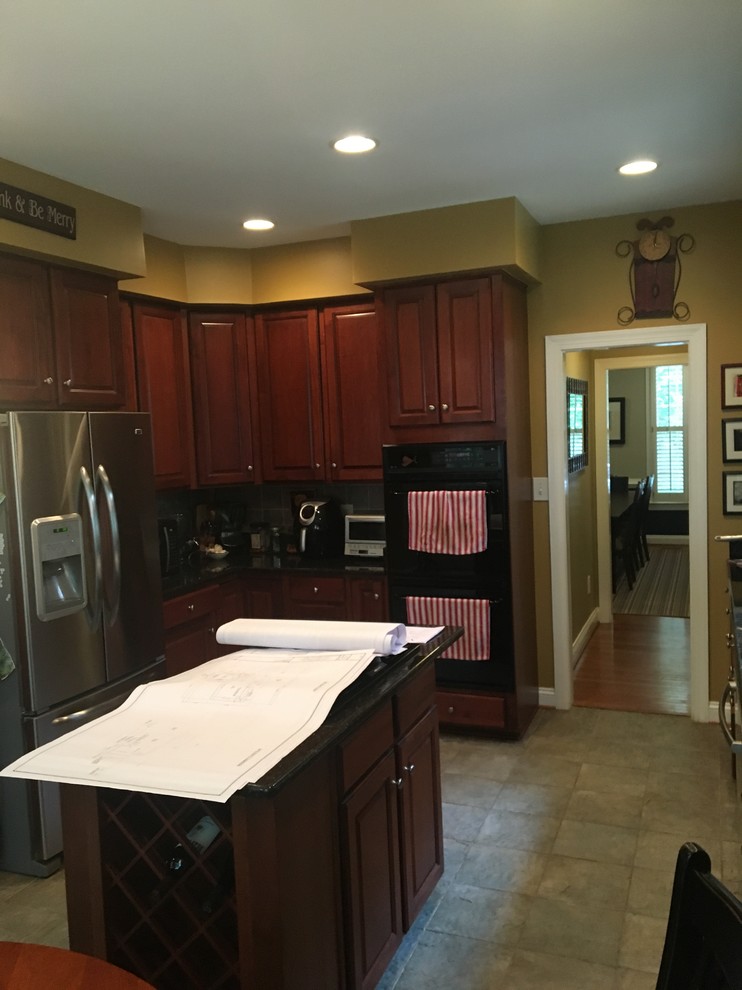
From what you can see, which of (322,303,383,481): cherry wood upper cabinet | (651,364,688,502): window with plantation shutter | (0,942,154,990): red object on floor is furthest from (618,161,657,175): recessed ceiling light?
(651,364,688,502): window with plantation shutter

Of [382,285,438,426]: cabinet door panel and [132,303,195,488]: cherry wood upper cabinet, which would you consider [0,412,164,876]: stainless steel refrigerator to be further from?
[382,285,438,426]: cabinet door panel

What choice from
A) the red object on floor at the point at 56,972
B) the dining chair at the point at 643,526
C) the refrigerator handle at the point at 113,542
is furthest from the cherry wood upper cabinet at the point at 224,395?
the dining chair at the point at 643,526

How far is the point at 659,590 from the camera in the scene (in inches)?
294

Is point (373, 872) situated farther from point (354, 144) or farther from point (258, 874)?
point (354, 144)

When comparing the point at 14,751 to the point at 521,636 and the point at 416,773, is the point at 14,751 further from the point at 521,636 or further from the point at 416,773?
the point at 521,636

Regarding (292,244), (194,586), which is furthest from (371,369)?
(194,586)

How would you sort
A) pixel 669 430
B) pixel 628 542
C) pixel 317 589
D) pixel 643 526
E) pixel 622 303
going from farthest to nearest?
pixel 669 430 < pixel 643 526 < pixel 628 542 < pixel 317 589 < pixel 622 303

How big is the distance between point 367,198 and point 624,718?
2.92 m

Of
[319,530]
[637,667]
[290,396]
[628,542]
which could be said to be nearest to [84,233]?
[290,396]

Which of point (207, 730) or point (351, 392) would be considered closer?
point (207, 730)

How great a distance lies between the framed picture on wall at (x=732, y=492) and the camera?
402 centimetres

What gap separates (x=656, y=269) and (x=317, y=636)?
281cm

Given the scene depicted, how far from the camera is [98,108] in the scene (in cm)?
251

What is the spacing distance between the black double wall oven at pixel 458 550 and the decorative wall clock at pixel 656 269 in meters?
1.09
